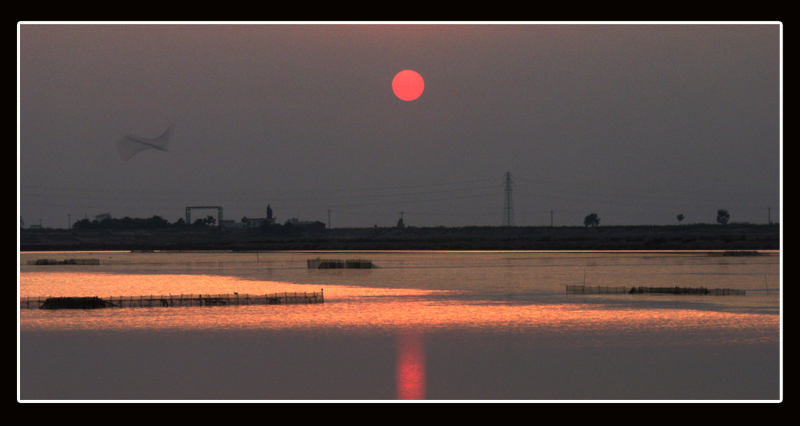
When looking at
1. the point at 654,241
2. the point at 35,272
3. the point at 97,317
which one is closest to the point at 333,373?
the point at 97,317

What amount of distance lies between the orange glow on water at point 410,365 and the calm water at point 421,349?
0.06m

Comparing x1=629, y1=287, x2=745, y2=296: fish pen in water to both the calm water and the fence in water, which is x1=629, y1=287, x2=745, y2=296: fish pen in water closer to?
the fence in water

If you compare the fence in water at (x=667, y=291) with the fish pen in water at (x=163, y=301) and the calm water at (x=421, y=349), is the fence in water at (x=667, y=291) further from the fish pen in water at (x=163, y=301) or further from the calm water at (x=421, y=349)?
the fish pen in water at (x=163, y=301)

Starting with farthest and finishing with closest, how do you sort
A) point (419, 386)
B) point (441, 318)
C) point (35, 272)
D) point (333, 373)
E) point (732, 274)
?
1. point (35, 272)
2. point (732, 274)
3. point (441, 318)
4. point (333, 373)
5. point (419, 386)

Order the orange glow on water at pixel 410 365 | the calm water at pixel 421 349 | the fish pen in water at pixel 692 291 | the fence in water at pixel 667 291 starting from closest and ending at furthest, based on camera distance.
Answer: the orange glow on water at pixel 410 365 < the calm water at pixel 421 349 < the fish pen in water at pixel 692 291 < the fence in water at pixel 667 291

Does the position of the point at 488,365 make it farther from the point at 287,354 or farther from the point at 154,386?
the point at 154,386

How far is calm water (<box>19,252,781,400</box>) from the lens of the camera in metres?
25.6

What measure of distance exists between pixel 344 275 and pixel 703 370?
56.2m

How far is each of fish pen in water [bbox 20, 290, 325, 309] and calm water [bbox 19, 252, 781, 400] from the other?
148 cm

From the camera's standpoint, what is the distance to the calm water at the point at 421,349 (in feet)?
84.0

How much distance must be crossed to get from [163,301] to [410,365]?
1035 inches

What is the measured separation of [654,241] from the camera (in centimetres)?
17550

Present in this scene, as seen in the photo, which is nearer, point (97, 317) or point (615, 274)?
point (97, 317)

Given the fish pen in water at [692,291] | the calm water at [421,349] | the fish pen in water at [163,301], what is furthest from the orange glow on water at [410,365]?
the fish pen in water at [692,291]
